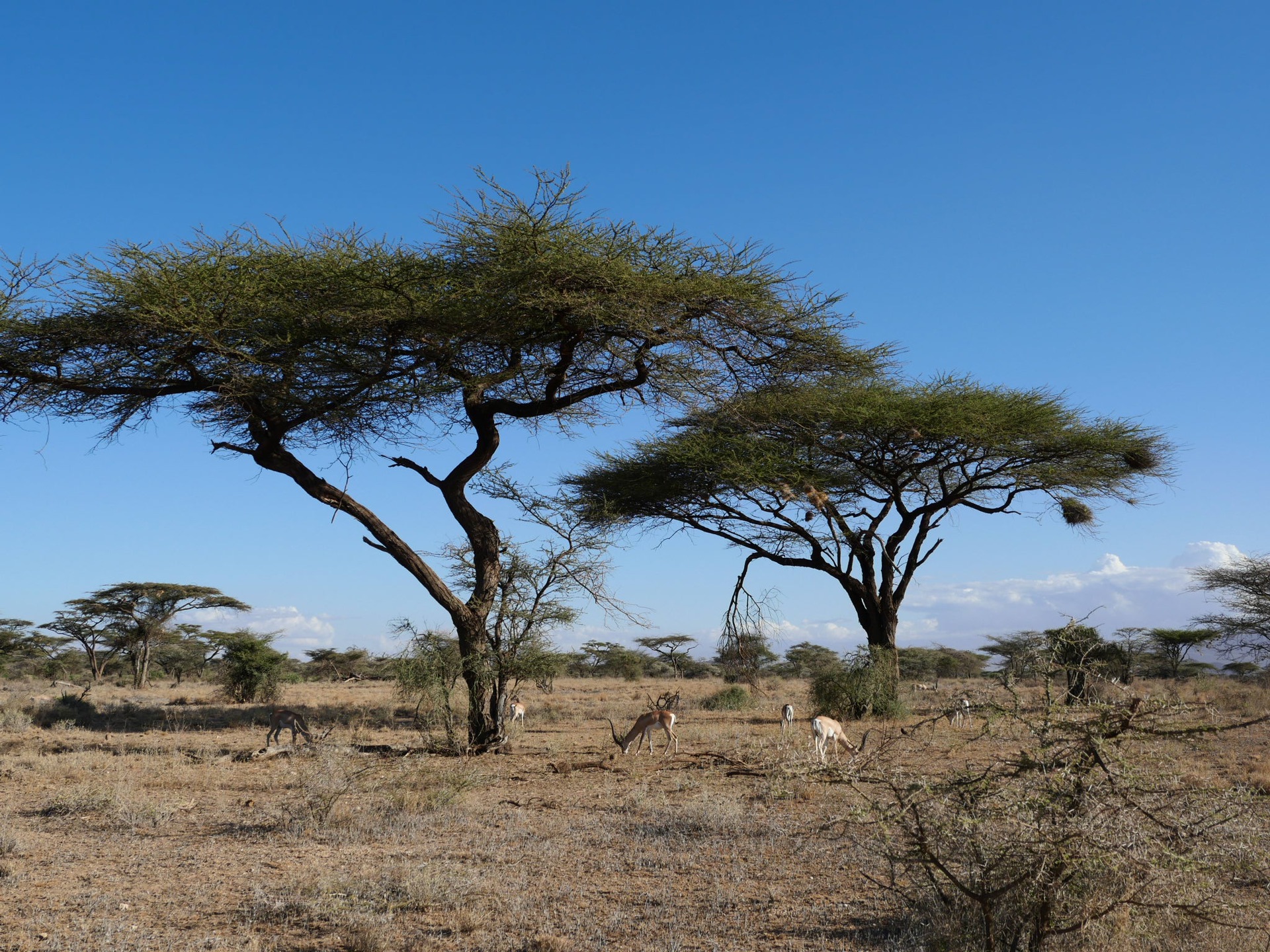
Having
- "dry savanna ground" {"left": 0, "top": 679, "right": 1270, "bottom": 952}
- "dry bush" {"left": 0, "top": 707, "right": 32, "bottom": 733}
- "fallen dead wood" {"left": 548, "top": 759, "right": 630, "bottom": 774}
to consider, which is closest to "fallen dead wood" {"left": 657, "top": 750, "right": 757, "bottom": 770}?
"dry savanna ground" {"left": 0, "top": 679, "right": 1270, "bottom": 952}

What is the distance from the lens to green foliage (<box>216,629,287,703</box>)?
81.3 feet

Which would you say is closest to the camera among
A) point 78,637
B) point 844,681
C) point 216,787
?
point 216,787

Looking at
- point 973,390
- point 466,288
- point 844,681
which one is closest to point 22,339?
point 466,288

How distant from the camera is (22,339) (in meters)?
13.6

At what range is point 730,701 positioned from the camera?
2239cm

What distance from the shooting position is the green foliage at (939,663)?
44406mm

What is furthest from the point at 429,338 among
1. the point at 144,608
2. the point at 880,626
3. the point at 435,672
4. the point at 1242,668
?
the point at 1242,668

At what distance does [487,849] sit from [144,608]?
33.1m

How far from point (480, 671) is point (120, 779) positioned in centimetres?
458

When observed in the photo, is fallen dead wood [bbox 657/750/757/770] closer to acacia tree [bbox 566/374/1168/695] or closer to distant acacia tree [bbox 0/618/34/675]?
acacia tree [bbox 566/374/1168/695]

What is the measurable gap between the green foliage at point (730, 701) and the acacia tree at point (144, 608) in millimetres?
20934

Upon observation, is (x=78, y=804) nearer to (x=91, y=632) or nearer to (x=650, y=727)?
(x=650, y=727)

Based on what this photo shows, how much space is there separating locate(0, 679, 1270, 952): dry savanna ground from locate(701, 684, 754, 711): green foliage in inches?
319

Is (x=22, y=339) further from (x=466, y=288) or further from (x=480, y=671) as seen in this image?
(x=480, y=671)
